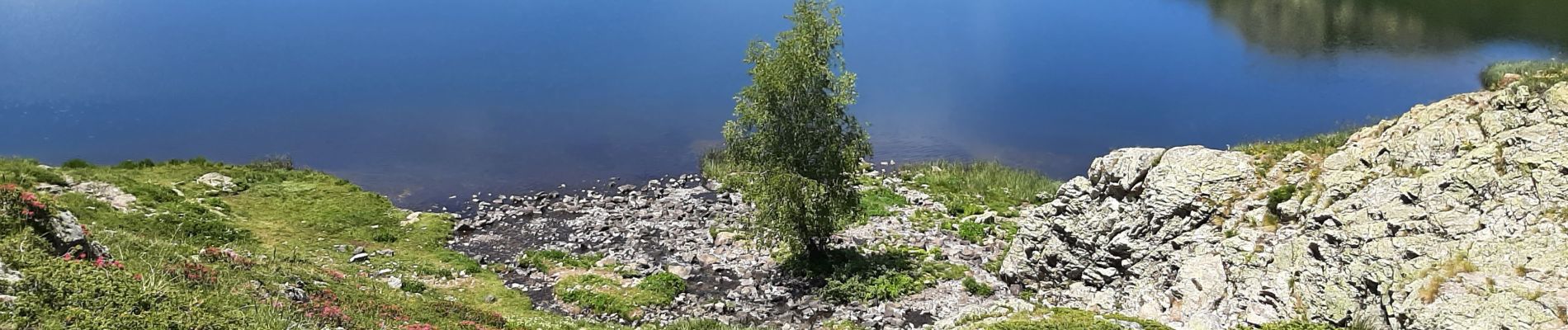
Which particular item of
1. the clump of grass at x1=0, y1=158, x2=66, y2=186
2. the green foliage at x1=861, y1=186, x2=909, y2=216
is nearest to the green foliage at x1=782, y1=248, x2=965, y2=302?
the green foliage at x1=861, y1=186, x2=909, y2=216

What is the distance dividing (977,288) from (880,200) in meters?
11.1

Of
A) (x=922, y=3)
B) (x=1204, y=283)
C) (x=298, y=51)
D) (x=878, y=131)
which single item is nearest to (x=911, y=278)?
(x=1204, y=283)

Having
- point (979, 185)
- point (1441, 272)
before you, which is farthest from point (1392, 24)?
point (1441, 272)

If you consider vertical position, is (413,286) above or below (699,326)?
above

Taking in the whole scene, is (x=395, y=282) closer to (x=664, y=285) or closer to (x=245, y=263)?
(x=245, y=263)

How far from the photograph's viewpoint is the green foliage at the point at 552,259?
105 feet

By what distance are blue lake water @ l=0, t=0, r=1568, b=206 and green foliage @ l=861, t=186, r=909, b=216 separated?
2969 mm

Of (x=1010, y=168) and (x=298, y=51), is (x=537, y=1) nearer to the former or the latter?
(x=298, y=51)

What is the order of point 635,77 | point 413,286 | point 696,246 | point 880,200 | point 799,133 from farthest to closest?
point 635,77 → point 880,200 → point 696,246 → point 799,133 → point 413,286

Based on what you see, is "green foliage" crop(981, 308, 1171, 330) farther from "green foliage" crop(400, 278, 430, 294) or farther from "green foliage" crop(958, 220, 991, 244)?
"green foliage" crop(400, 278, 430, 294)

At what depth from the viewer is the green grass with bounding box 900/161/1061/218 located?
3747cm

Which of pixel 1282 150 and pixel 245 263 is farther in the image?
pixel 1282 150

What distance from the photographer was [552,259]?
32781mm

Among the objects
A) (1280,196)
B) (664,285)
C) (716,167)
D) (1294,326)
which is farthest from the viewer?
(716,167)
